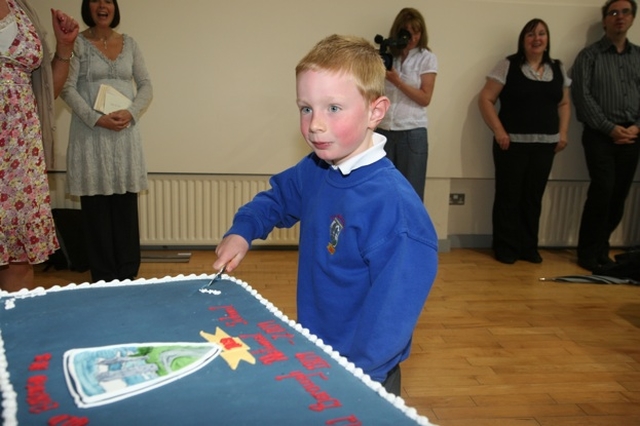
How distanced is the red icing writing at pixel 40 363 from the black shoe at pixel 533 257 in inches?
147

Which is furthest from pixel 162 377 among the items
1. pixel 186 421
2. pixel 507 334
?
pixel 507 334

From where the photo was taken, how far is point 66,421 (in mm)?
648

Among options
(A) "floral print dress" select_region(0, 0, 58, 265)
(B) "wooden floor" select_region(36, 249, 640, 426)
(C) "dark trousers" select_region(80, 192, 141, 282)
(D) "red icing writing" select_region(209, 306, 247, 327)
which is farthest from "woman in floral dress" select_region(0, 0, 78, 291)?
(D) "red icing writing" select_region(209, 306, 247, 327)

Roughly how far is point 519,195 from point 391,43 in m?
1.42

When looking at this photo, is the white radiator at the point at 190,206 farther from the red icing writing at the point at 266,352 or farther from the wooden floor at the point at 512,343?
the red icing writing at the point at 266,352

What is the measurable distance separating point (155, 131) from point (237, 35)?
2.75 feet

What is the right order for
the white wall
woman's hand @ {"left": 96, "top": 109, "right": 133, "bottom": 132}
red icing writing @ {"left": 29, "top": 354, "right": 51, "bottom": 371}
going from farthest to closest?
the white wall
woman's hand @ {"left": 96, "top": 109, "right": 133, "bottom": 132}
red icing writing @ {"left": 29, "top": 354, "right": 51, "bottom": 371}

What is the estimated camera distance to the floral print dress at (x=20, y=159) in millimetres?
2000

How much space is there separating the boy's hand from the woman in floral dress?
116 centimetres

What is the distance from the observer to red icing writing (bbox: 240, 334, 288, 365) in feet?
2.73

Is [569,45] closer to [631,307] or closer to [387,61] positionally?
[387,61]

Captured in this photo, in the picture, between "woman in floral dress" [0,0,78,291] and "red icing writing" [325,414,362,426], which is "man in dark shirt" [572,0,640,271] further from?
"red icing writing" [325,414,362,426]

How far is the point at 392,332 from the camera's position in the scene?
0.95 meters

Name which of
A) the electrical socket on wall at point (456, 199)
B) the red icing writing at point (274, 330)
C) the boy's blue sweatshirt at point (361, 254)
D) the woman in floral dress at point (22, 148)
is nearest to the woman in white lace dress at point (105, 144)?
the woman in floral dress at point (22, 148)
